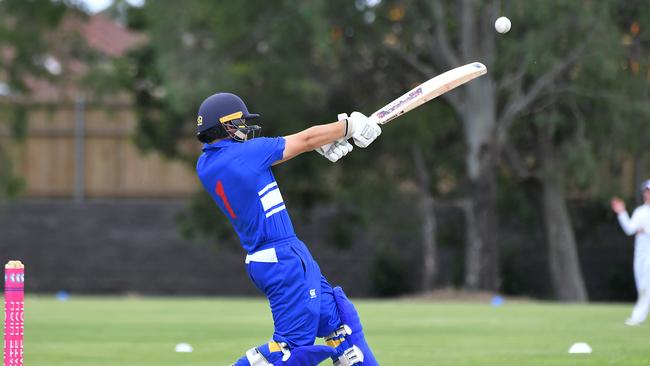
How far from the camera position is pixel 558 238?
33.7 metres

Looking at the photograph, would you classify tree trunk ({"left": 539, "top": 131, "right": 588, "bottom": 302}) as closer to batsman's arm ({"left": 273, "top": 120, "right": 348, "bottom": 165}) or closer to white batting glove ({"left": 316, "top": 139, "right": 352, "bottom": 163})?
Result: white batting glove ({"left": 316, "top": 139, "right": 352, "bottom": 163})

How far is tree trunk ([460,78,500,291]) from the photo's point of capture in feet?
102

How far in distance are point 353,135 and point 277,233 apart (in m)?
0.82

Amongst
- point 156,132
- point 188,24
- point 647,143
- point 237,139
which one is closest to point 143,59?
point 156,132

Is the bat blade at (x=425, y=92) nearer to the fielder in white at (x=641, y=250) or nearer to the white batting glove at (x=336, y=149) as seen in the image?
the white batting glove at (x=336, y=149)

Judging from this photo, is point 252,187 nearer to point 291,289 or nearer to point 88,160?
point 291,289

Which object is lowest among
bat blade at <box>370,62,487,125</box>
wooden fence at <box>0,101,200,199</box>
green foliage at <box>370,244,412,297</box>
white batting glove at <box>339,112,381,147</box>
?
white batting glove at <box>339,112,381,147</box>

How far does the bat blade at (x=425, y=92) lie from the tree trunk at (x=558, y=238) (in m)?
23.2

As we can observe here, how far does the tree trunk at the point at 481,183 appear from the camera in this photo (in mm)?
31234

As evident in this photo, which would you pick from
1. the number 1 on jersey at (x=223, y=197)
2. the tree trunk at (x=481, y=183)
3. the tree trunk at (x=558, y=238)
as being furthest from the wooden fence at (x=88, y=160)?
the number 1 on jersey at (x=223, y=197)

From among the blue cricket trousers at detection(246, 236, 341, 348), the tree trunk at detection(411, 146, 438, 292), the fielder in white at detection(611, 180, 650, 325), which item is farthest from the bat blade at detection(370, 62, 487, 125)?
the tree trunk at detection(411, 146, 438, 292)

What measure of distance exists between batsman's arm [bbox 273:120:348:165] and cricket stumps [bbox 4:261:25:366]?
5.97 ft

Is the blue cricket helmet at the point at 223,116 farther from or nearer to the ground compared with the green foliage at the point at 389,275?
nearer to the ground

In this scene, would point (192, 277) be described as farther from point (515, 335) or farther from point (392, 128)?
point (515, 335)
